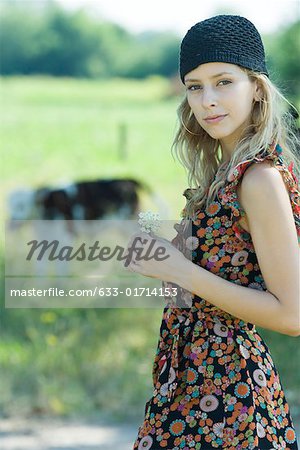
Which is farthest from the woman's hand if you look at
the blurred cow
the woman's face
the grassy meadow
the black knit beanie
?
the blurred cow

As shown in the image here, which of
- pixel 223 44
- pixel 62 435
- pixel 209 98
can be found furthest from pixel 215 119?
pixel 62 435

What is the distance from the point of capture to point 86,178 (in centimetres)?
691

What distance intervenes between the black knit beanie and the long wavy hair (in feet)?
0.12

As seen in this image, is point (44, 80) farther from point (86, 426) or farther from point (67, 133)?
point (86, 426)

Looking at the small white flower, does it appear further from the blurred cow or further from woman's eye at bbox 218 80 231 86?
the blurred cow

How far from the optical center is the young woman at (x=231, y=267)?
1.60m

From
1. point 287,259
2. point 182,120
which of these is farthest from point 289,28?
point 287,259

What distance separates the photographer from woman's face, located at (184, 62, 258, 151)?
169cm

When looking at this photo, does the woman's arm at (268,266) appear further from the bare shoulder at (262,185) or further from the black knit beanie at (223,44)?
the black knit beanie at (223,44)

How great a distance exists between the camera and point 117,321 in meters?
4.64

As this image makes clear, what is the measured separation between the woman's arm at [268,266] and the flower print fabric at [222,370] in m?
0.04

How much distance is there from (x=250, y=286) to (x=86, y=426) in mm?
2126

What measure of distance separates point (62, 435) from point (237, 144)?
2178 millimetres

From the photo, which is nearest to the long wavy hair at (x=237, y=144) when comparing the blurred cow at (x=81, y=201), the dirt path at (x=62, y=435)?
the dirt path at (x=62, y=435)
